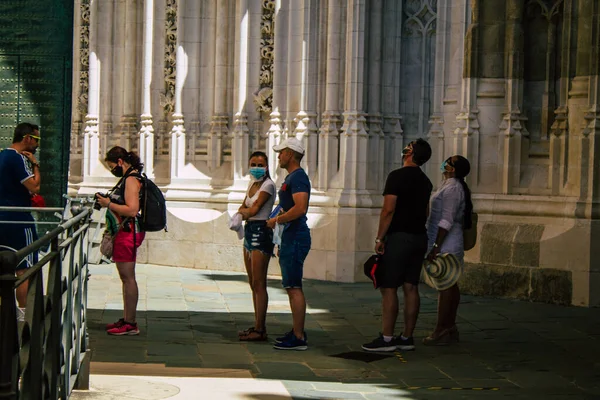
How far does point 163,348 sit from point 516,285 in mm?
5162

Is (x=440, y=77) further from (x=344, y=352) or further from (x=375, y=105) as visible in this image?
(x=344, y=352)

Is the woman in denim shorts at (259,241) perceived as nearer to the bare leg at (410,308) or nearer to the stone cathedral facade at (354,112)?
the bare leg at (410,308)

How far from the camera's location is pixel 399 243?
10055 mm

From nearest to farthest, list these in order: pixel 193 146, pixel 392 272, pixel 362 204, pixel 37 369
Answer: pixel 37 369 → pixel 392 272 → pixel 362 204 → pixel 193 146

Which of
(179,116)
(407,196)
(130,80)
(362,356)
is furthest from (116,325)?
(130,80)

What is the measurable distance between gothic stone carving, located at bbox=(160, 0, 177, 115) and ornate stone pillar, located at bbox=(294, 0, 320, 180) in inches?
121

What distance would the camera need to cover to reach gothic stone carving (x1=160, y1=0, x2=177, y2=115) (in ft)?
65.2

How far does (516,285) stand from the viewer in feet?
45.5

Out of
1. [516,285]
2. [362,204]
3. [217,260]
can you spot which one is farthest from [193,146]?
[516,285]

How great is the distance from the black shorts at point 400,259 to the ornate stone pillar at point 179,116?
9.66 m

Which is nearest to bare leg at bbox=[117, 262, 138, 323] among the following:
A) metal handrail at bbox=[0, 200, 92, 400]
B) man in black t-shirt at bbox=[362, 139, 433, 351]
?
man in black t-shirt at bbox=[362, 139, 433, 351]

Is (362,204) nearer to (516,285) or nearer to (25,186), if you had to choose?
(516,285)

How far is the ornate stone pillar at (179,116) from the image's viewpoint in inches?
764

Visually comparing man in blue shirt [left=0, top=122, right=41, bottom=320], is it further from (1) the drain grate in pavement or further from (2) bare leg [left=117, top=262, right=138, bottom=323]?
(1) the drain grate in pavement
